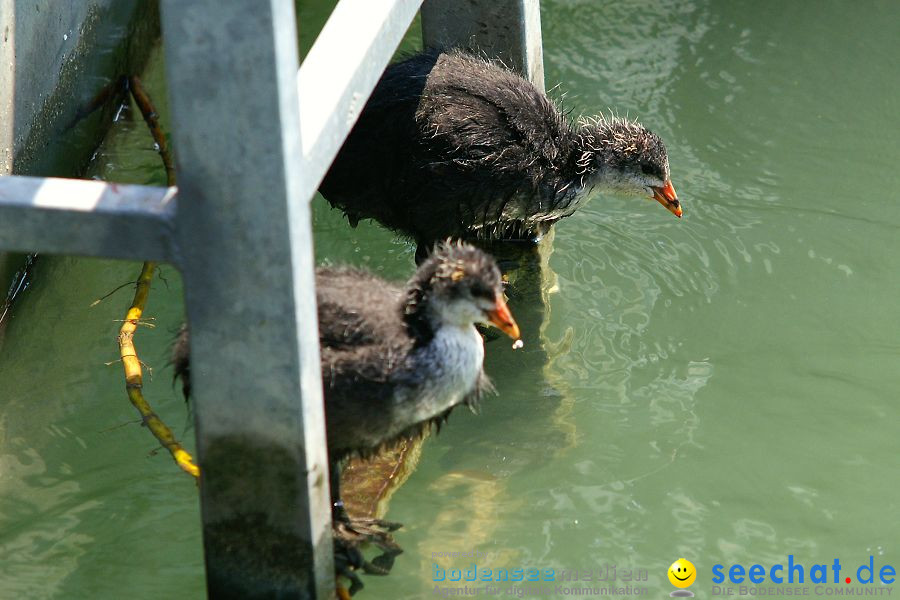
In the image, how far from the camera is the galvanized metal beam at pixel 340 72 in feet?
10.3

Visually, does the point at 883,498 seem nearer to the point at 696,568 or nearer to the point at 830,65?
the point at 696,568

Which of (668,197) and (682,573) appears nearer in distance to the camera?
(682,573)

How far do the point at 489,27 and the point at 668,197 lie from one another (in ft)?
3.56

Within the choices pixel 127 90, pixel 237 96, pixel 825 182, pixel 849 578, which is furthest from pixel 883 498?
pixel 127 90

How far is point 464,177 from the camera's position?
480 cm

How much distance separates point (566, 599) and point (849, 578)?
0.92 m

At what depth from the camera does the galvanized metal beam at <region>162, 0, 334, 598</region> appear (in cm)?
269

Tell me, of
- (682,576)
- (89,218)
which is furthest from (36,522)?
(682,576)

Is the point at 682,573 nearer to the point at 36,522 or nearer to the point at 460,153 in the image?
the point at 460,153

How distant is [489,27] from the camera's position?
5438mm

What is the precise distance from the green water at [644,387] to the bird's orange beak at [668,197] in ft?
0.86

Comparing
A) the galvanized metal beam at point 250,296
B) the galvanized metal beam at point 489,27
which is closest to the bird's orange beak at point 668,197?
the galvanized metal beam at point 489,27

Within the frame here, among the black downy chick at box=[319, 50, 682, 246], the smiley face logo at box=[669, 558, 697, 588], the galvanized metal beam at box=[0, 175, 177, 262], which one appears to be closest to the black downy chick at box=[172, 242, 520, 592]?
the galvanized metal beam at box=[0, 175, 177, 262]

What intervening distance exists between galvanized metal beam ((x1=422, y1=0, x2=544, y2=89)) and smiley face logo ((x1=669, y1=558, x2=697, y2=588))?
243cm
